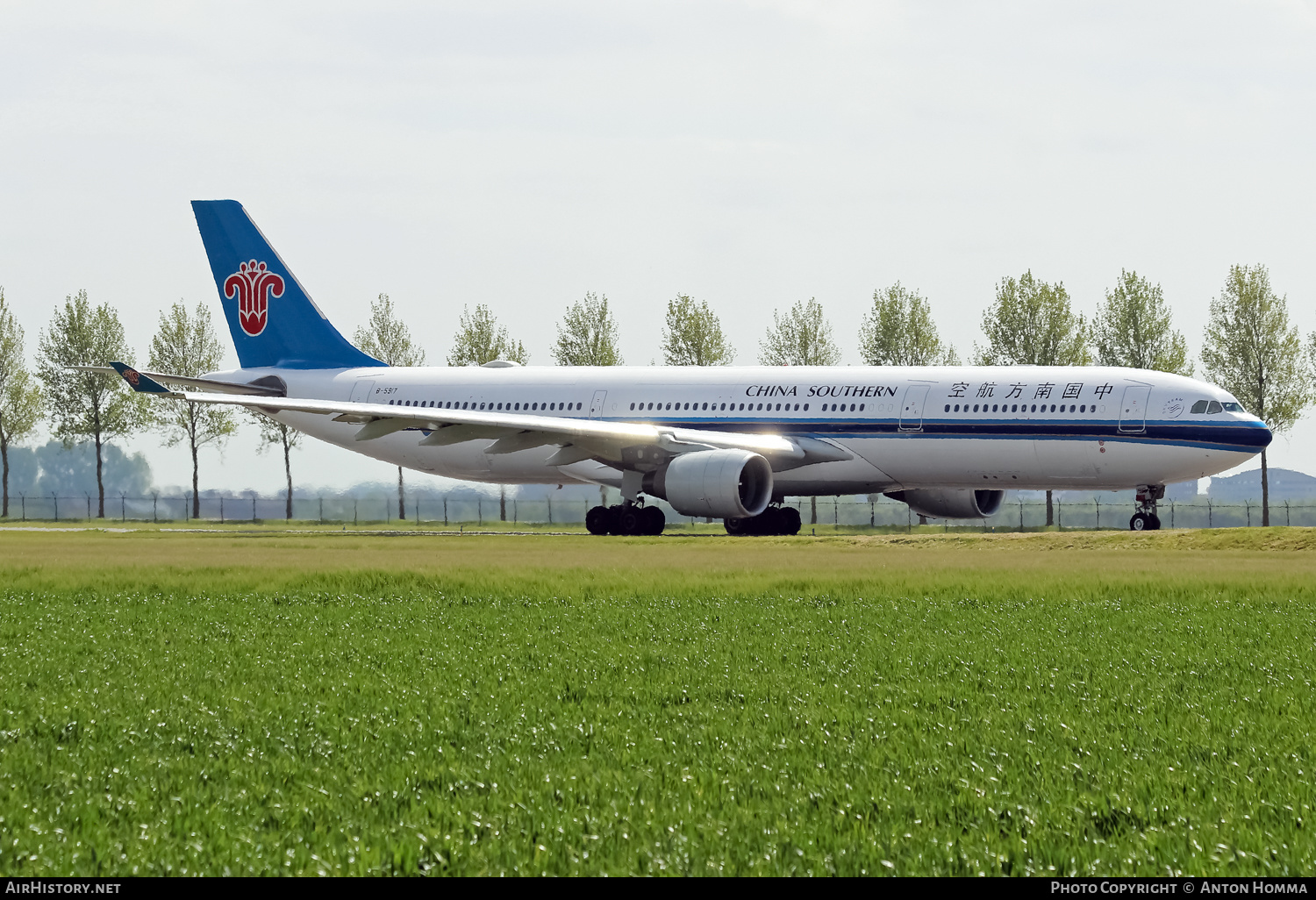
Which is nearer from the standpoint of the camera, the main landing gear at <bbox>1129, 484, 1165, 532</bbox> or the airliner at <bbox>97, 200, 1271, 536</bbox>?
the airliner at <bbox>97, 200, 1271, 536</bbox>

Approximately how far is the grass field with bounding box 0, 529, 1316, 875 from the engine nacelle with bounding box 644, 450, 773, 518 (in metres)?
13.1

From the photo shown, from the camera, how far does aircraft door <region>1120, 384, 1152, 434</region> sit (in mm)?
32500

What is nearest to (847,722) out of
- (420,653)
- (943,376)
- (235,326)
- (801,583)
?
(420,653)

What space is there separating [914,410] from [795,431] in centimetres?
314

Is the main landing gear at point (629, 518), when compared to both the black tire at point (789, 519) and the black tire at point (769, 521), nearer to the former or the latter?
the black tire at point (769, 521)

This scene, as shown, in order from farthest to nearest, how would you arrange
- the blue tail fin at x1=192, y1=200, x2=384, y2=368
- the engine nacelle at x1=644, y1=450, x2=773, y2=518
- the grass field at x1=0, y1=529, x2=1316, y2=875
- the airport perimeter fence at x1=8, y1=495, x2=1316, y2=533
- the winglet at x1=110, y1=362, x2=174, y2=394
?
the airport perimeter fence at x1=8, y1=495, x2=1316, y2=533 < the blue tail fin at x1=192, y1=200, x2=384, y2=368 < the winglet at x1=110, y1=362, x2=174, y2=394 < the engine nacelle at x1=644, y1=450, x2=773, y2=518 < the grass field at x1=0, y1=529, x2=1316, y2=875

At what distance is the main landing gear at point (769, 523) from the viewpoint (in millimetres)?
37062

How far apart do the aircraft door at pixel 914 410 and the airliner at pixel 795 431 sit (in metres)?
0.04

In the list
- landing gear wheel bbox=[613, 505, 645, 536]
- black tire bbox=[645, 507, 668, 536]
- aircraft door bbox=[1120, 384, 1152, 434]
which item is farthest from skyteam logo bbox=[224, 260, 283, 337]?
aircraft door bbox=[1120, 384, 1152, 434]

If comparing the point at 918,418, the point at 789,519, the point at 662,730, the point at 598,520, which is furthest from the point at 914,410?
the point at 662,730

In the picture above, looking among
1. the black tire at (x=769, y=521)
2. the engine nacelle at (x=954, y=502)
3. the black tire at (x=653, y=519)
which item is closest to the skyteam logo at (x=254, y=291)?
the black tire at (x=653, y=519)

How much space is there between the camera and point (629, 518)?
36000mm

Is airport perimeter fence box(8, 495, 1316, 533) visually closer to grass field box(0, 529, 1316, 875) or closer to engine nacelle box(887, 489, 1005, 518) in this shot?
engine nacelle box(887, 489, 1005, 518)
